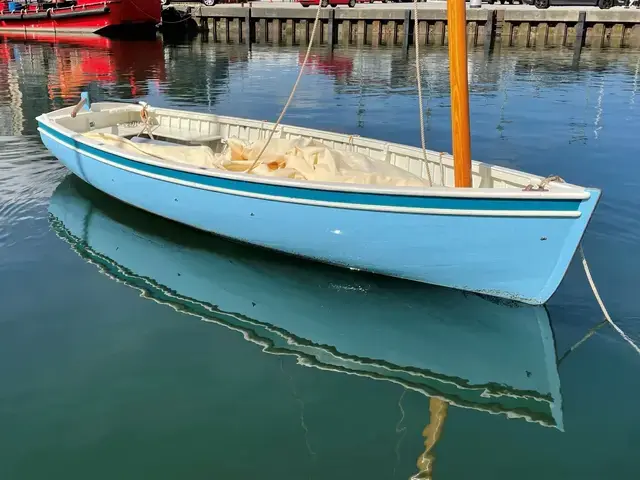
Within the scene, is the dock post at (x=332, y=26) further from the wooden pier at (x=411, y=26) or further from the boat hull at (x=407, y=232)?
the boat hull at (x=407, y=232)

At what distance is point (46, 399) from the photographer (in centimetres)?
569

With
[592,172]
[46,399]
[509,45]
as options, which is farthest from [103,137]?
[509,45]

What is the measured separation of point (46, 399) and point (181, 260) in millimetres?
3431

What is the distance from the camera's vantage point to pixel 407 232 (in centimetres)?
712

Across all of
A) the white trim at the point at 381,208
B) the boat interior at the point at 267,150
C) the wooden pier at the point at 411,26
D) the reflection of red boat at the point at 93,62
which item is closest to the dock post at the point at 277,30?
the wooden pier at the point at 411,26

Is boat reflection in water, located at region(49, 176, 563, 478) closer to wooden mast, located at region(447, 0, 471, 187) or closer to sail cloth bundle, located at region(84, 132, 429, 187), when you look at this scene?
sail cloth bundle, located at region(84, 132, 429, 187)

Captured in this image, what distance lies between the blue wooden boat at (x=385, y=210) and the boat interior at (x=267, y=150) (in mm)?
27

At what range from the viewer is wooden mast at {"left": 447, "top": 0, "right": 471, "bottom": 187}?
6527 millimetres

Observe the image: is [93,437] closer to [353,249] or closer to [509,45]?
[353,249]

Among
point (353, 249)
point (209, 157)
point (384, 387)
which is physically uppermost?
point (209, 157)

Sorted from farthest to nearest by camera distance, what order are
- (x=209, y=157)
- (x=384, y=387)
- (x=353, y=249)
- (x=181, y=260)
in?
(x=209, y=157), (x=181, y=260), (x=353, y=249), (x=384, y=387)

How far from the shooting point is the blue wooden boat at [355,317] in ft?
20.3

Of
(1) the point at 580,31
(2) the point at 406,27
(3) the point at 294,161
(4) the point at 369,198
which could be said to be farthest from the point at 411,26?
(4) the point at 369,198

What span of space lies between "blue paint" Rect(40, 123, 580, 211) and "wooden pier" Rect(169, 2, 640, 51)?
30442 mm
